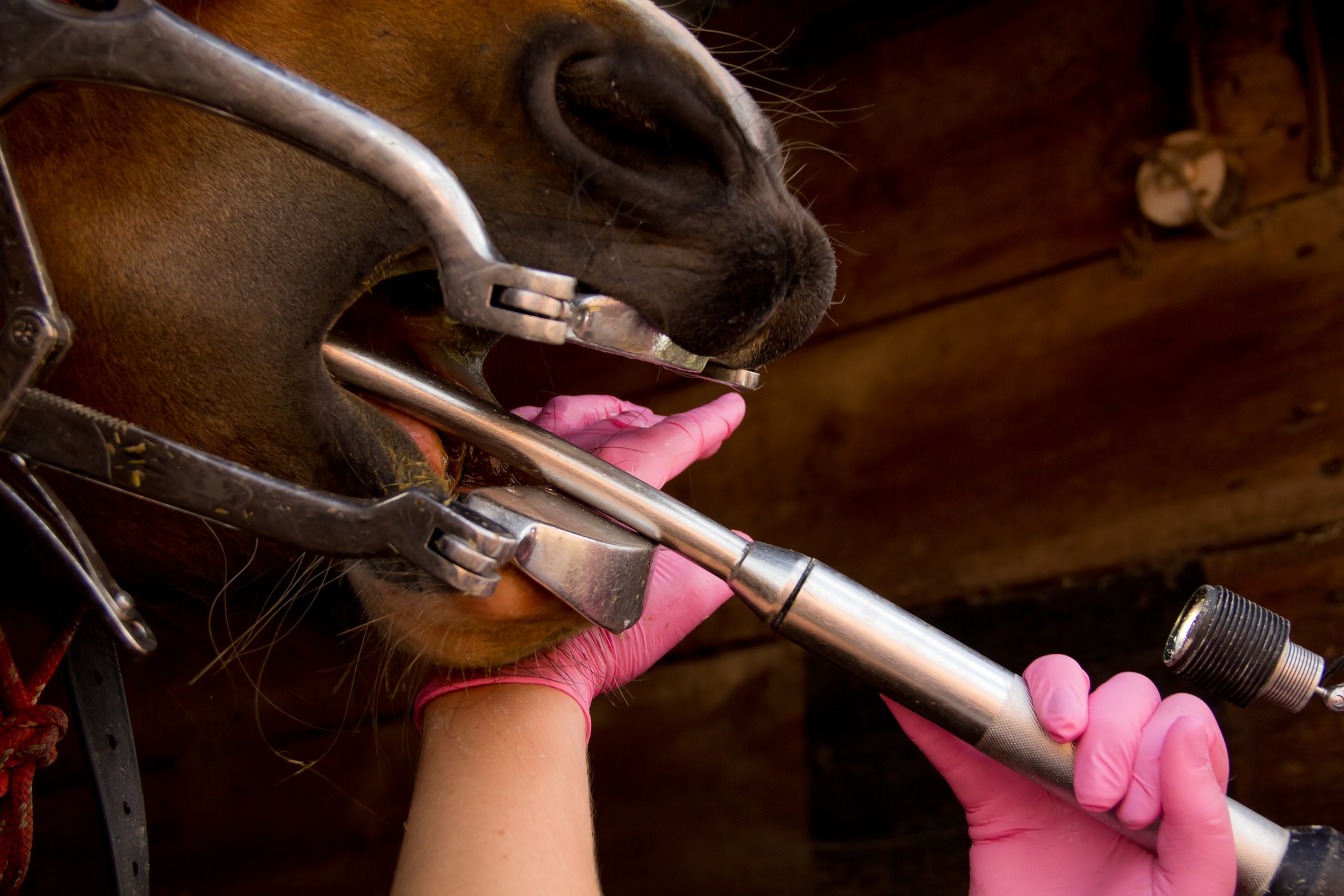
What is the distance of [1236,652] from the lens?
18.6 inches

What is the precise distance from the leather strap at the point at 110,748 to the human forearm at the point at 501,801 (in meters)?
0.17

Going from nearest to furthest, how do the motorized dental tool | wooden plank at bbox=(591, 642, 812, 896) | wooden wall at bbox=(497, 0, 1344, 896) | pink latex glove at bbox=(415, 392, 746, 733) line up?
the motorized dental tool < pink latex glove at bbox=(415, 392, 746, 733) < wooden wall at bbox=(497, 0, 1344, 896) < wooden plank at bbox=(591, 642, 812, 896)

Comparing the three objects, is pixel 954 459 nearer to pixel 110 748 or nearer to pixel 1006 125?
pixel 1006 125

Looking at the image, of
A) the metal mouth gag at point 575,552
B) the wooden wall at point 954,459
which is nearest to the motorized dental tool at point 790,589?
the metal mouth gag at point 575,552

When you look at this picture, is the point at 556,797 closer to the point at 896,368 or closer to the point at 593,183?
the point at 593,183

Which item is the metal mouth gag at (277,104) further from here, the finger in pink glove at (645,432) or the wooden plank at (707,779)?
the wooden plank at (707,779)

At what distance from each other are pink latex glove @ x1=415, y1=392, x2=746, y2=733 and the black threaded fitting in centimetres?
29

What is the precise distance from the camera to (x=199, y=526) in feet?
1.70

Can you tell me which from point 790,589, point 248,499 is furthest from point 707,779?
point 248,499

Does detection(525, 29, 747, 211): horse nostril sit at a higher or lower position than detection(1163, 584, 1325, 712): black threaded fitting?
higher


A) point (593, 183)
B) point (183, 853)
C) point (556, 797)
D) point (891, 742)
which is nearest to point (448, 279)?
point (593, 183)

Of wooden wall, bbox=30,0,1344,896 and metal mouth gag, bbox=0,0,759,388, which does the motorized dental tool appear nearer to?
metal mouth gag, bbox=0,0,759,388

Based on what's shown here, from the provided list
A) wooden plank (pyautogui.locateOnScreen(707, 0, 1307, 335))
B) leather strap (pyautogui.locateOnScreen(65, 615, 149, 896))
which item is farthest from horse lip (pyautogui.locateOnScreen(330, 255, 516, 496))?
wooden plank (pyautogui.locateOnScreen(707, 0, 1307, 335))

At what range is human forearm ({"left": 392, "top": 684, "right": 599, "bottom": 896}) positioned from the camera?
1.70 feet
